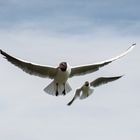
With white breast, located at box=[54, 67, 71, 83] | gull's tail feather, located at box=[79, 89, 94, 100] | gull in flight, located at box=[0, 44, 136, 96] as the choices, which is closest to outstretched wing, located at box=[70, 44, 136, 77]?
gull in flight, located at box=[0, 44, 136, 96]

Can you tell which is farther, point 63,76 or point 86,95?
point 86,95

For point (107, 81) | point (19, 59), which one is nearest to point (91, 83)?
point (107, 81)

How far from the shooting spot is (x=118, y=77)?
6444 centimetres

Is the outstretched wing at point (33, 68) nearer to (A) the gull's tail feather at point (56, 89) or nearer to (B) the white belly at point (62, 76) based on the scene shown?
(B) the white belly at point (62, 76)

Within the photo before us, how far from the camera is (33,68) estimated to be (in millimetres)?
61656

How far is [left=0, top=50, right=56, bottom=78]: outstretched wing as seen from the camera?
198 feet

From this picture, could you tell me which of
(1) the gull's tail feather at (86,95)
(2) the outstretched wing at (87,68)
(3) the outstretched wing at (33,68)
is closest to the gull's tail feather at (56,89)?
(3) the outstretched wing at (33,68)

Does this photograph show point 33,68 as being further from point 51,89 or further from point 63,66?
point 63,66

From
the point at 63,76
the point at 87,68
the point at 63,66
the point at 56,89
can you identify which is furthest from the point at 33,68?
the point at 87,68

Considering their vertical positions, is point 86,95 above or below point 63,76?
above

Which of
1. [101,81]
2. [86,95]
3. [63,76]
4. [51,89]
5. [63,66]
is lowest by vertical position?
[51,89]

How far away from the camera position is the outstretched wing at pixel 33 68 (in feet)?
198

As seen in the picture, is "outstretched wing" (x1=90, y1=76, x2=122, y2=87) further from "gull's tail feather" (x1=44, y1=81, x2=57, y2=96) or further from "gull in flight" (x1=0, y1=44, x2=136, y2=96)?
"gull's tail feather" (x1=44, y1=81, x2=57, y2=96)

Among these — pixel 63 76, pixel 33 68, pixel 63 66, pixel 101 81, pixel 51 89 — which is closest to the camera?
pixel 63 66
